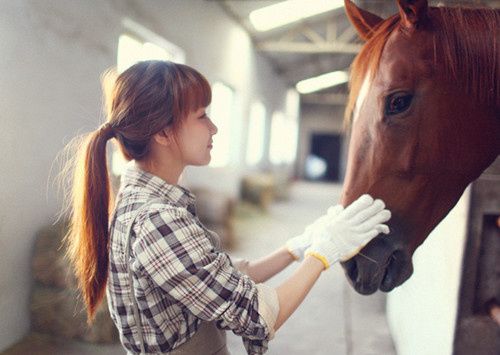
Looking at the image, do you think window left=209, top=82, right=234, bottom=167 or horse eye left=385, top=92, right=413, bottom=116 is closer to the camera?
horse eye left=385, top=92, right=413, bottom=116

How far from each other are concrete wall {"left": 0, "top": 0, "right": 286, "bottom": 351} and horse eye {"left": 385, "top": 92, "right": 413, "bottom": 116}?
0.83 m

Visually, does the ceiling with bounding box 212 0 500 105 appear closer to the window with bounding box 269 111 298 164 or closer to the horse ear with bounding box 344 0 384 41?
the horse ear with bounding box 344 0 384 41

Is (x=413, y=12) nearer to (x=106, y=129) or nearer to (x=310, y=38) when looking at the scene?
(x=106, y=129)

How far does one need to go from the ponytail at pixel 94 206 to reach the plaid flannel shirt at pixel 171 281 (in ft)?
0.08

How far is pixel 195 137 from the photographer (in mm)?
700

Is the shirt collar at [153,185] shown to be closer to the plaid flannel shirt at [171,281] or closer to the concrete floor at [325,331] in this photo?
the plaid flannel shirt at [171,281]

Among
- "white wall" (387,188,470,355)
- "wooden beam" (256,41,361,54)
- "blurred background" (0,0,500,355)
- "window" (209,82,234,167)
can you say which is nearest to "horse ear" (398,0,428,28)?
"blurred background" (0,0,500,355)

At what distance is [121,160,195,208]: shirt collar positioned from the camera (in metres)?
0.68

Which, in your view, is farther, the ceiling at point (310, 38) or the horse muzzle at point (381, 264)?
the ceiling at point (310, 38)

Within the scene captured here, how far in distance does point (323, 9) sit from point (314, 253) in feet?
4.94

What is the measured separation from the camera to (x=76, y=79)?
50.6 inches

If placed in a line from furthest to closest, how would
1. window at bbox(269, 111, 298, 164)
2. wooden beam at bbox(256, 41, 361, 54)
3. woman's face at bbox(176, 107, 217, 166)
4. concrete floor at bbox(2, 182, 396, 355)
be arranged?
window at bbox(269, 111, 298, 164)
wooden beam at bbox(256, 41, 361, 54)
concrete floor at bbox(2, 182, 396, 355)
woman's face at bbox(176, 107, 217, 166)

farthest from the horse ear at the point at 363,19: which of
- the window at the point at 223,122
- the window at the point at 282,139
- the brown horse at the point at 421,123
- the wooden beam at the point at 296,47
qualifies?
the window at the point at 282,139

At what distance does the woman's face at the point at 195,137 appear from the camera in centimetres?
69
